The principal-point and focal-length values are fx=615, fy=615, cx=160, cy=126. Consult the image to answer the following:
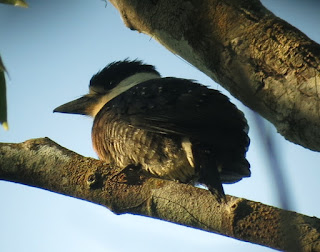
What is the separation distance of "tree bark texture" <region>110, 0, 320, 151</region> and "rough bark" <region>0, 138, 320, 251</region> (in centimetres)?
38

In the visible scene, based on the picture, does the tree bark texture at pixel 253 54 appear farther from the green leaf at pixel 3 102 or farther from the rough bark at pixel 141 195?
the green leaf at pixel 3 102

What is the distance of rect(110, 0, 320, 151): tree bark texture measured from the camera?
2.40 m

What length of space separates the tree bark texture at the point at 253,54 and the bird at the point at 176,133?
32.6 inches

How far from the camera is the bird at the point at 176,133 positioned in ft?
12.0

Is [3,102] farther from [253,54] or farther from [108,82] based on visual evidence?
[108,82]

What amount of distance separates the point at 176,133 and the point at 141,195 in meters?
0.81

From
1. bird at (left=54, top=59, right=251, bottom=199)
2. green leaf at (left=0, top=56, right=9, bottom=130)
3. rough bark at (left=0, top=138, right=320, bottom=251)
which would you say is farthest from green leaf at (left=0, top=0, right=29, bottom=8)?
bird at (left=54, top=59, right=251, bottom=199)

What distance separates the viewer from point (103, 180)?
3.08 m

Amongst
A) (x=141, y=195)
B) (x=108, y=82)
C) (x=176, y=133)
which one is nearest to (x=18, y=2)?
(x=141, y=195)

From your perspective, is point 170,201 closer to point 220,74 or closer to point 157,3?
point 220,74

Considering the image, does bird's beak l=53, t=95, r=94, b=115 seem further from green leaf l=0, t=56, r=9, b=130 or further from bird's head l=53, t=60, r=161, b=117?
green leaf l=0, t=56, r=9, b=130

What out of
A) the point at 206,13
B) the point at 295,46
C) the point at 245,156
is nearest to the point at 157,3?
the point at 206,13

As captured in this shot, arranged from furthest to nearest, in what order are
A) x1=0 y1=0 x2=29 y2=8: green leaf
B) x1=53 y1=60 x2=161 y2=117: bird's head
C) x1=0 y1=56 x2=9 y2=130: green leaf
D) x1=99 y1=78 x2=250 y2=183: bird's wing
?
x1=53 y1=60 x2=161 y2=117: bird's head → x1=99 y1=78 x2=250 y2=183: bird's wing → x1=0 y1=56 x2=9 y2=130: green leaf → x1=0 y1=0 x2=29 y2=8: green leaf

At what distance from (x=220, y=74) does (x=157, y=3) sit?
501 mm
